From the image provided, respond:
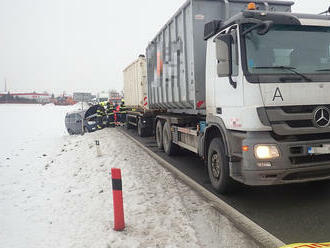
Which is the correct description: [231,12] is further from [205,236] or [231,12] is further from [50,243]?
[50,243]

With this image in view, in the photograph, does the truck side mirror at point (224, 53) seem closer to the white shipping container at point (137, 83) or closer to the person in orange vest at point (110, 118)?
the white shipping container at point (137, 83)

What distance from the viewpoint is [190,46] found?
615 centimetres

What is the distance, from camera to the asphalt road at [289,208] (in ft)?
11.6

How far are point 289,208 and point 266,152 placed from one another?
1066 mm

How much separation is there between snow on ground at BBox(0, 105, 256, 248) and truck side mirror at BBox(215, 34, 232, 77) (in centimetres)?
209

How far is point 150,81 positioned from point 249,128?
6.64 meters

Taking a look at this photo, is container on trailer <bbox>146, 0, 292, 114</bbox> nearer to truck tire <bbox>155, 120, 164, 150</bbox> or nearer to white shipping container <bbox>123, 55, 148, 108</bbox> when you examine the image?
truck tire <bbox>155, 120, 164, 150</bbox>

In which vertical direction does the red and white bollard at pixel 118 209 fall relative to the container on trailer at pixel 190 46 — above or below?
below

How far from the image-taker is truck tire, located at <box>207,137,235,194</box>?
4.73 meters

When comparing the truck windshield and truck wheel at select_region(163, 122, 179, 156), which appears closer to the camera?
the truck windshield

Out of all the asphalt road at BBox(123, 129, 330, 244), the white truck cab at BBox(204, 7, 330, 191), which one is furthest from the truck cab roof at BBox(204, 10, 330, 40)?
the asphalt road at BBox(123, 129, 330, 244)

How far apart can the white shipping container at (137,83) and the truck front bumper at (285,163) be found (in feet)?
26.2

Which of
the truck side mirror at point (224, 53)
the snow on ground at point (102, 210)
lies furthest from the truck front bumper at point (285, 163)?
the truck side mirror at point (224, 53)

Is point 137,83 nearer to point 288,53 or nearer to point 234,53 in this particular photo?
point 234,53
